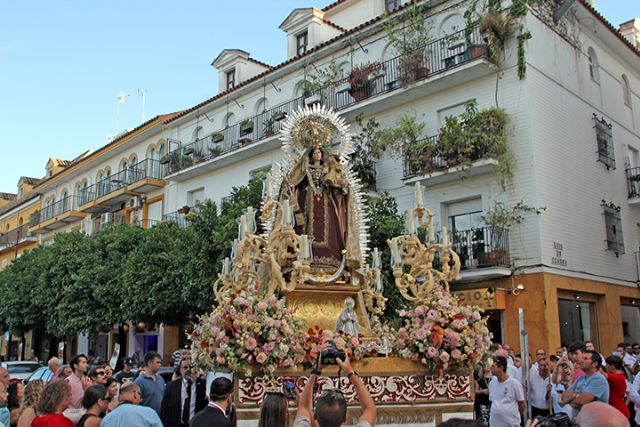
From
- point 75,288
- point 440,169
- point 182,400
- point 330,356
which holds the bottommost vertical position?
point 182,400

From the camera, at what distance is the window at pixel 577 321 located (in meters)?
18.2

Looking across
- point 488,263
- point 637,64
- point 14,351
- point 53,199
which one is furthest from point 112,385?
point 14,351

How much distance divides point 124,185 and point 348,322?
85.7 feet

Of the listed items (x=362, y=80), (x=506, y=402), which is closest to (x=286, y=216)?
(x=506, y=402)

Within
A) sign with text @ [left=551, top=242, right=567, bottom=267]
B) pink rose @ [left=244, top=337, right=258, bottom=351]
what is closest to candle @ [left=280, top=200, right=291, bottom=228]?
pink rose @ [left=244, top=337, right=258, bottom=351]

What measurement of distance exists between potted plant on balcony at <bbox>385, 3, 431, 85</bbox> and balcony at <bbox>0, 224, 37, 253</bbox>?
30.7 meters

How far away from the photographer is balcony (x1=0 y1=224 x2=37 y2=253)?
140 feet

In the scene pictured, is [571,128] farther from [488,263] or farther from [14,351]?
[14,351]

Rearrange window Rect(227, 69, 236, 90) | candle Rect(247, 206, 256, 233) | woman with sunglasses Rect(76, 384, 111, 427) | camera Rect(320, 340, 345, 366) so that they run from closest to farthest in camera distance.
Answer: camera Rect(320, 340, 345, 366) → woman with sunglasses Rect(76, 384, 111, 427) → candle Rect(247, 206, 256, 233) → window Rect(227, 69, 236, 90)

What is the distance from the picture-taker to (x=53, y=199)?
4144 cm

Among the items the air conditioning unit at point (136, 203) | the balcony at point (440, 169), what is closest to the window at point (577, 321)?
the balcony at point (440, 169)

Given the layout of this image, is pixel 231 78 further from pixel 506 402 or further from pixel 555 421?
pixel 555 421

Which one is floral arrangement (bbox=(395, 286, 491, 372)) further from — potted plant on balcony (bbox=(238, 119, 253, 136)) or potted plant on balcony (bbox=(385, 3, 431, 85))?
potted plant on balcony (bbox=(238, 119, 253, 136))

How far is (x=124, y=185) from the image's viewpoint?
3200 cm
